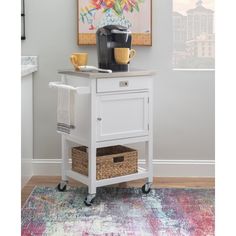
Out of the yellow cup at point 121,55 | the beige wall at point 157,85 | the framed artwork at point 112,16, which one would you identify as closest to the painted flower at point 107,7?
the framed artwork at point 112,16

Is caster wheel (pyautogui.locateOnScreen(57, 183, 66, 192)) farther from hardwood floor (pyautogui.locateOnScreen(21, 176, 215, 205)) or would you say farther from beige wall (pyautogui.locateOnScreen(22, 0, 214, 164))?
beige wall (pyautogui.locateOnScreen(22, 0, 214, 164))

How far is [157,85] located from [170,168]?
646 mm

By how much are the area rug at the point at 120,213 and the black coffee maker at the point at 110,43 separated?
0.86 meters

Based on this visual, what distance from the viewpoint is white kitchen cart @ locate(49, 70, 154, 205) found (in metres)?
3.04

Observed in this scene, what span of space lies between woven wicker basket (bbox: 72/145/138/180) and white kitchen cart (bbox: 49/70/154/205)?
37 millimetres

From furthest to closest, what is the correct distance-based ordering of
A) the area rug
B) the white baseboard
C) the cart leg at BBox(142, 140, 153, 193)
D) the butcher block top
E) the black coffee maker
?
1. the white baseboard
2. the cart leg at BBox(142, 140, 153, 193)
3. the black coffee maker
4. the butcher block top
5. the area rug

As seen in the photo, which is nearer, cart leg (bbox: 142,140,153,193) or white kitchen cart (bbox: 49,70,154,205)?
white kitchen cart (bbox: 49,70,154,205)

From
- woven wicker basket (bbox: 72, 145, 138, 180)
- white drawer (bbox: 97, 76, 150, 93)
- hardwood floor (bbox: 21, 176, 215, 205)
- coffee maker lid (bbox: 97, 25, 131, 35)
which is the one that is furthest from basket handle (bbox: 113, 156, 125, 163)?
coffee maker lid (bbox: 97, 25, 131, 35)

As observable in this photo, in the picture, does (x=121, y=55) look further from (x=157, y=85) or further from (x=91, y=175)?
(x=91, y=175)

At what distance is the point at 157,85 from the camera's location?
12.2 feet

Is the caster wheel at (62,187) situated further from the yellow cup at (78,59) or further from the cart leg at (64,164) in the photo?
the yellow cup at (78,59)

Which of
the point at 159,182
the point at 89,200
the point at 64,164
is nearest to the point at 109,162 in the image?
the point at 89,200
